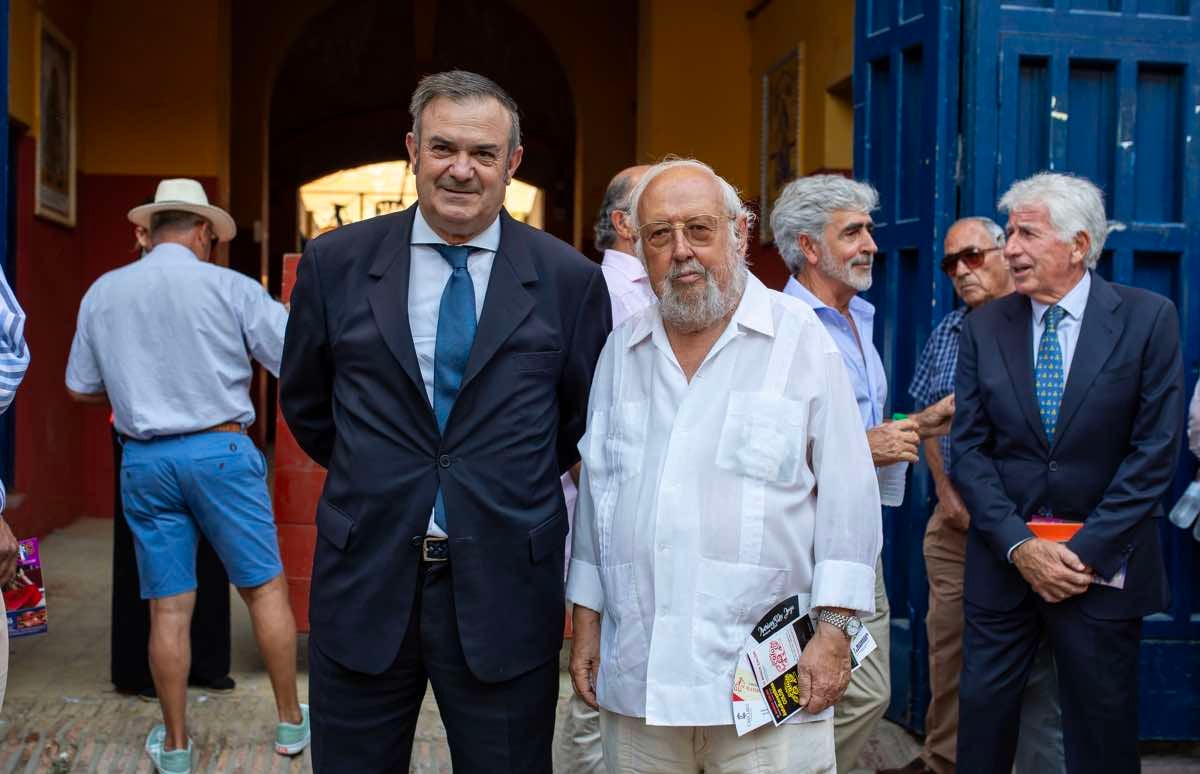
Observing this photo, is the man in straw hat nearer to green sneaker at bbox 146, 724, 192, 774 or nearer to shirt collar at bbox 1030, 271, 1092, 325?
green sneaker at bbox 146, 724, 192, 774

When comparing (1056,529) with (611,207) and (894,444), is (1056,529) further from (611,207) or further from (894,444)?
(611,207)

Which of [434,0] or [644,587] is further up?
[434,0]

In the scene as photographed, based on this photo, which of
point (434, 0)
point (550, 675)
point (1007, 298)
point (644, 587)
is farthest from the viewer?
point (434, 0)

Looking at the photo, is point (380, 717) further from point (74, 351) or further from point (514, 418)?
point (74, 351)

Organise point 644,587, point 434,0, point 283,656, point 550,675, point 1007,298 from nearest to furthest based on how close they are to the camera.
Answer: point 644,587 → point 550,675 → point 1007,298 → point 283,656 → point 434,0

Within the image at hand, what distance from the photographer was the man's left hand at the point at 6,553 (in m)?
2.69

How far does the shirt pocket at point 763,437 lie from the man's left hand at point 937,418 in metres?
1.54

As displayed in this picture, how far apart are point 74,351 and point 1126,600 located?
3.34m

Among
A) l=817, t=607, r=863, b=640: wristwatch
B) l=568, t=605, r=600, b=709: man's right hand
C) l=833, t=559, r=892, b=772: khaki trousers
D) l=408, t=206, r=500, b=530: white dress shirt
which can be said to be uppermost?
l=408, t=206, r=500, b=530: white dress shirt

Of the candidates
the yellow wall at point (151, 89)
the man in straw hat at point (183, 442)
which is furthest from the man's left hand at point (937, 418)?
the yellow wall at point (151, 89)

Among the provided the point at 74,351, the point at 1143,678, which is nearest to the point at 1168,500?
the point at 1143,678

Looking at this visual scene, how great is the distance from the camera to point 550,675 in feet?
9.45

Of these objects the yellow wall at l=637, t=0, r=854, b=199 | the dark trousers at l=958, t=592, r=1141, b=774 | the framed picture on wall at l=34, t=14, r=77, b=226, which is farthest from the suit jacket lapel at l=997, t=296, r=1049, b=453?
the framed picture on wall at l=34, t=14, r=77, b=226

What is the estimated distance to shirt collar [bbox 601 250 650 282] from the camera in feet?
12.9
